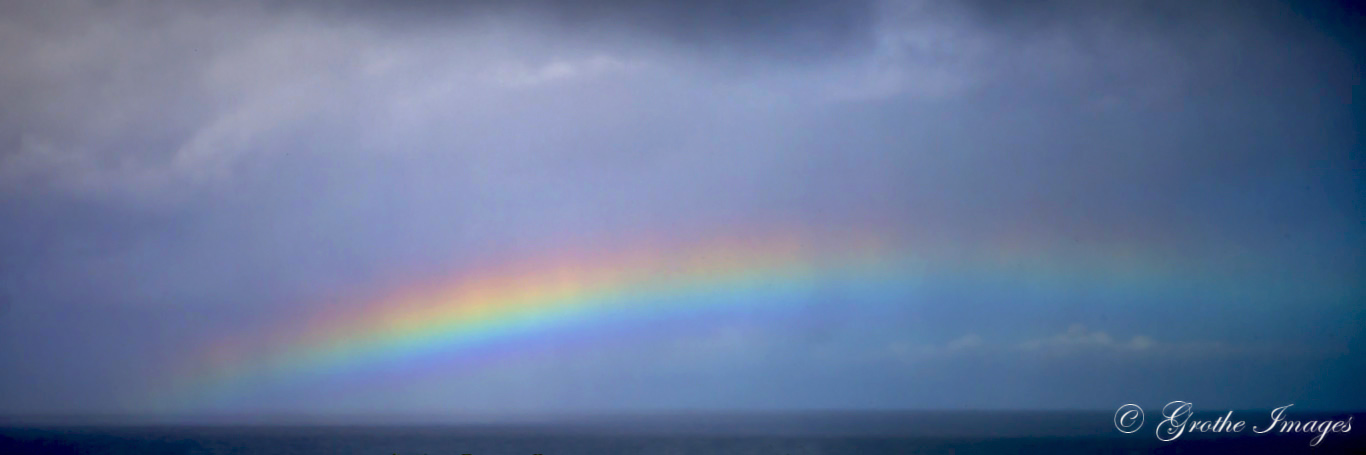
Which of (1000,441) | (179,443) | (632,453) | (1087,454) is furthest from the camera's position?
(179,443)

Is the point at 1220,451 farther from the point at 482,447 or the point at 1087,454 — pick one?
the point at 482,447

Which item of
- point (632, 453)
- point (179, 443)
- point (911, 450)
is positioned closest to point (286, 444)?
point (179, 443)

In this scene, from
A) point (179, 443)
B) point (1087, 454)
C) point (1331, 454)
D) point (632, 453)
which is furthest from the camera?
point (179, 443)

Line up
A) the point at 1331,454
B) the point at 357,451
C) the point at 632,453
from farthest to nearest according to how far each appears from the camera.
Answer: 1. the point at 357,451
2. the point at 632,453
3. the point at 1331,454

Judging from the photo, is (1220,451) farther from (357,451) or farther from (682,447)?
(357,451)

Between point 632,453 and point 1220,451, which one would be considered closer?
point 1220,451

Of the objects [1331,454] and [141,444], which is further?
[141,444]

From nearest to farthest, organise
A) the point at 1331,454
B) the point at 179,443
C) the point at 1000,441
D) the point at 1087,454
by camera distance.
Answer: the point at 1331,454 → the point at 1087,454 → the point at 1000,441 → the point at 179,443

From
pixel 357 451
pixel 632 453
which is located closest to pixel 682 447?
pixel 632 453
